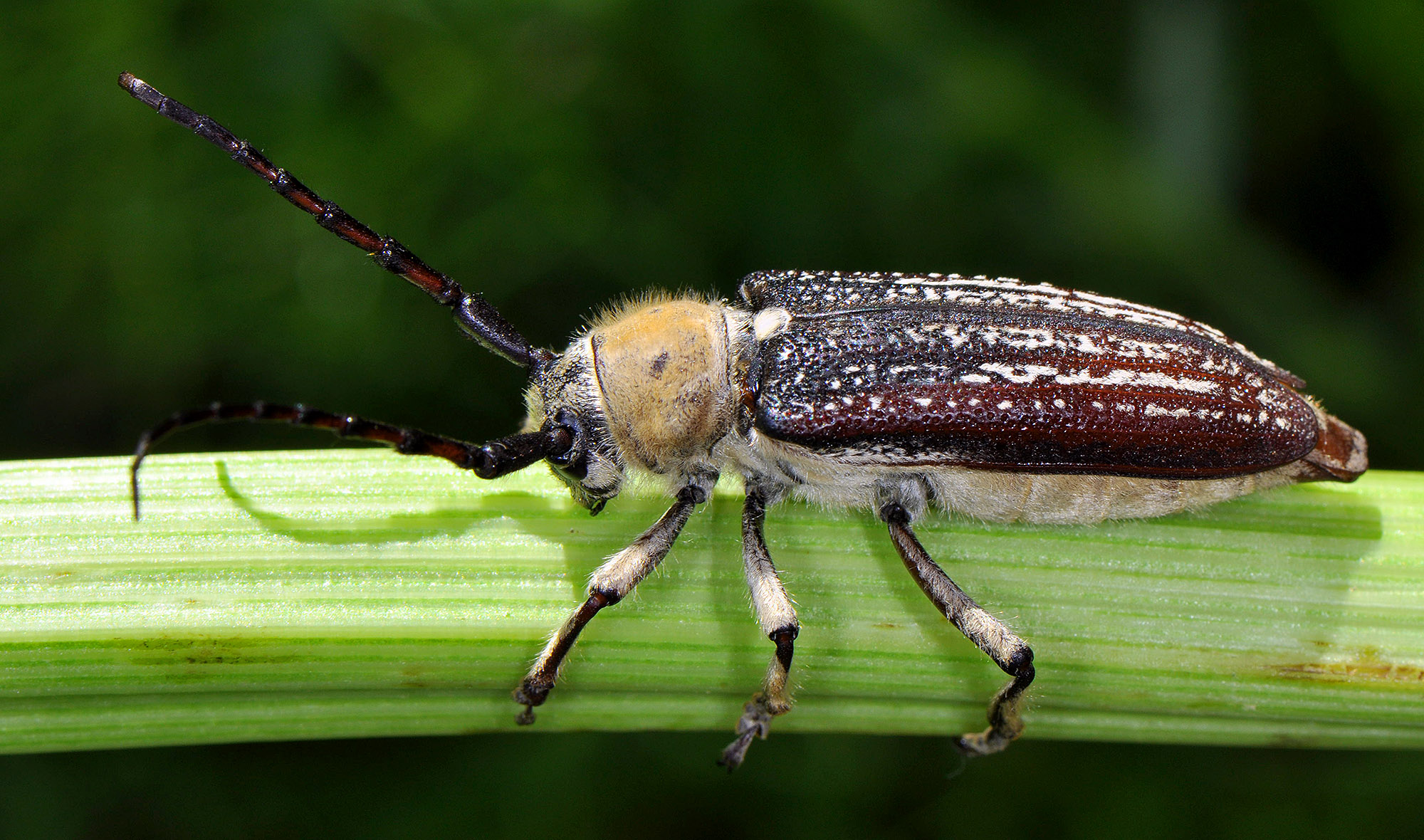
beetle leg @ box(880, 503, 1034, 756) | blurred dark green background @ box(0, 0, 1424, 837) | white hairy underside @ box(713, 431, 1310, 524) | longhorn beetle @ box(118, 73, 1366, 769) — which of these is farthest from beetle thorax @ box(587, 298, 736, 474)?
blurred dark green background @ box(0, 0, 1424, 837)

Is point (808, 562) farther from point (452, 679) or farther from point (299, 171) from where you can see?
point (299, 171)

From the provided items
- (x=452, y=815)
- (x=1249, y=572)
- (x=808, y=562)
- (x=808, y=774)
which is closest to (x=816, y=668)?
(x=808, y=562)

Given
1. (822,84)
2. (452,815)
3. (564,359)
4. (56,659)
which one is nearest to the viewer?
(56,659)

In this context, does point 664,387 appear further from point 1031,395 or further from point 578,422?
point 1031,395

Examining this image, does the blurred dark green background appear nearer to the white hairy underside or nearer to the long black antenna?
the long black antenna

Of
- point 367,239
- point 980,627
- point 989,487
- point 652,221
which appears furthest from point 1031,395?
point 652,221

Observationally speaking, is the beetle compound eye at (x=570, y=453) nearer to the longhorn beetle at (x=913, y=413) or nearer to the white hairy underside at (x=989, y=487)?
the longhorn beetle at (x=913, y=413)

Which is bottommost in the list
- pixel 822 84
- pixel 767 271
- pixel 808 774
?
pixel 808 774
